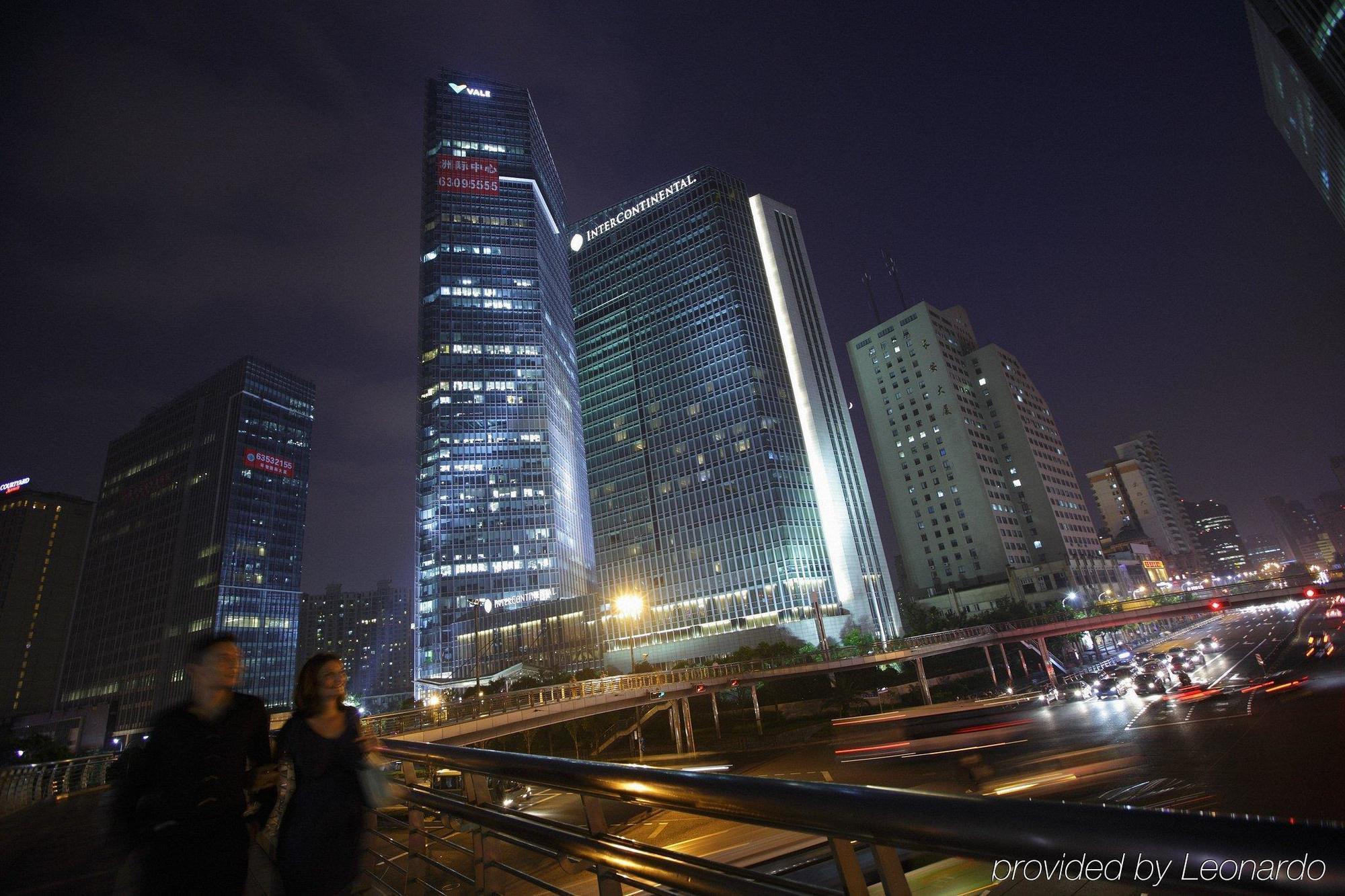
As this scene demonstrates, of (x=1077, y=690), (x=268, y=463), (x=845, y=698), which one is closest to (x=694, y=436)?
(x=845, y=698)

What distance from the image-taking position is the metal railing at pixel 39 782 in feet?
63.8

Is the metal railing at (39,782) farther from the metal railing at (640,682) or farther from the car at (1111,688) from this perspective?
the car at (1111,688)

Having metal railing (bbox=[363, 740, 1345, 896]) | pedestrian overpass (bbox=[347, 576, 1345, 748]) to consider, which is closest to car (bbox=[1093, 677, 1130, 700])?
pedestrian overpass (bbox=[347, 576, 1345, 748])

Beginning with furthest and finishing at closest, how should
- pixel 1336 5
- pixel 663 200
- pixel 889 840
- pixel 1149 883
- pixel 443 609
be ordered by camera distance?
pixel 663 200
pixel 443 609
pixel 1336 5
pixel 889 840
pixel 1149 883

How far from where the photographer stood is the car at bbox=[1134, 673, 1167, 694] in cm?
5081

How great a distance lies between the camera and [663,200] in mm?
112750

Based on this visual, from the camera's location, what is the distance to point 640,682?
48250 mm

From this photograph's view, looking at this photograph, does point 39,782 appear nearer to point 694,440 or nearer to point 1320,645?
point 694,440

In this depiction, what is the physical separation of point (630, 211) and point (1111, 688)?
101760 mm

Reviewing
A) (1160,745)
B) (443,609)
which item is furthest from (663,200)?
(1160,745)

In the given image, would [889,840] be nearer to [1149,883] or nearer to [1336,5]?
[1149,883]

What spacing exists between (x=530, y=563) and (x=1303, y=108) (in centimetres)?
13050

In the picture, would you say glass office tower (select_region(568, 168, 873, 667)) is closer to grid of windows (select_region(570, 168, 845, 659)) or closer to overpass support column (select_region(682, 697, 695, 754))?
grid of windows (select_region(570, 168, 845, 659))

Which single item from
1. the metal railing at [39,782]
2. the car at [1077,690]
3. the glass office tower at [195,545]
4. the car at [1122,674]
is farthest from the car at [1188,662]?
the glass office tower at [195,545]
